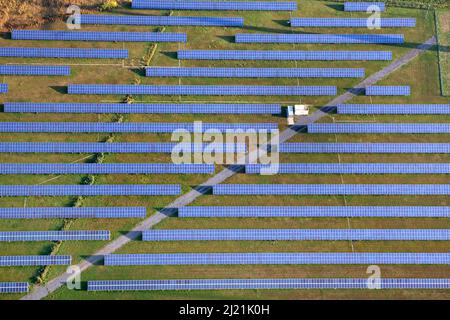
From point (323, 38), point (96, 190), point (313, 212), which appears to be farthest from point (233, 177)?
point (323, 38)

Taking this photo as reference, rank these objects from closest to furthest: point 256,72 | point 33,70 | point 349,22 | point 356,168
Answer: point 356,168 < point 33,70 < point 256,72 < point 349,22

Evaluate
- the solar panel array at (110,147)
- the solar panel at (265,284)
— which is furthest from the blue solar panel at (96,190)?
the solar panel at (265,284)

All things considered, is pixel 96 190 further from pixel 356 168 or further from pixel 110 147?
pixel 356 168

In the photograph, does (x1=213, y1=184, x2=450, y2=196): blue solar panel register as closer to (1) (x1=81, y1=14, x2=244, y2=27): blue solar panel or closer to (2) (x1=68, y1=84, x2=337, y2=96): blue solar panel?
(2) (x1=68, y1=84, x2=337, y2=96): blue solar panel

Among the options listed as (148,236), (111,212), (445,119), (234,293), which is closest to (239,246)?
(234,293)

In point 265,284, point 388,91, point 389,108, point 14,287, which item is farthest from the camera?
point 388,91

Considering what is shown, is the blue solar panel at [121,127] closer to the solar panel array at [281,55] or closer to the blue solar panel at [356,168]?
the blue solar panel at [356,168]
